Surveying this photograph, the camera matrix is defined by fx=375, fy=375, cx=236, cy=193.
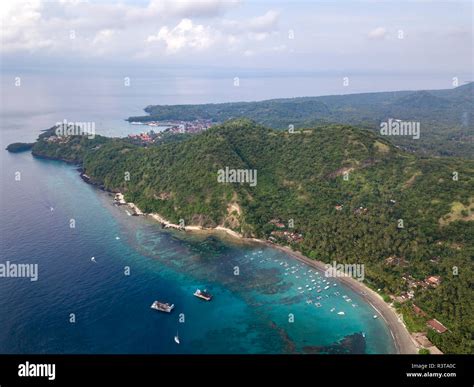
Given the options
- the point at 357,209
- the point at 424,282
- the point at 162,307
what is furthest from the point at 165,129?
the point at 424,282

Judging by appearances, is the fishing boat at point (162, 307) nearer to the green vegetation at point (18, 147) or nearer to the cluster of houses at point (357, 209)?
the cluster of houses at point (357, 209)

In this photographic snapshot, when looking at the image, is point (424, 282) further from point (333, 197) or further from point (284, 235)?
point (333, 197)

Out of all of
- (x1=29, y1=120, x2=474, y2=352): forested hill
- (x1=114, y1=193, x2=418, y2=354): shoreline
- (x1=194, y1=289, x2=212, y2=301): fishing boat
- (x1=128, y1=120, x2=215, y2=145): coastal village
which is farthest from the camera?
(x1=128, y1=120, x2=215, y2=145): coastal village

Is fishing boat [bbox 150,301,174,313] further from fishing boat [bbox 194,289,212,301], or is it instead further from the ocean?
fishing boat [bbox 194,289,212,301]

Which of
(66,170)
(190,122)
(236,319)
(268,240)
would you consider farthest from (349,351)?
(190,122)

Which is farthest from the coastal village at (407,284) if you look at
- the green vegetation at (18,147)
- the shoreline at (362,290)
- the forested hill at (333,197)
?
the green vegetation at (18,147)

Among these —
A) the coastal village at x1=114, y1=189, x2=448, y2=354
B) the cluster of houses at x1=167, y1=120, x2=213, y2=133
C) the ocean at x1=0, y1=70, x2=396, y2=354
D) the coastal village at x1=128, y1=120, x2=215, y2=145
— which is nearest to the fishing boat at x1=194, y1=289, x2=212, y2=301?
the ocean at x1=0, y1=70, x2=396, y2=354
